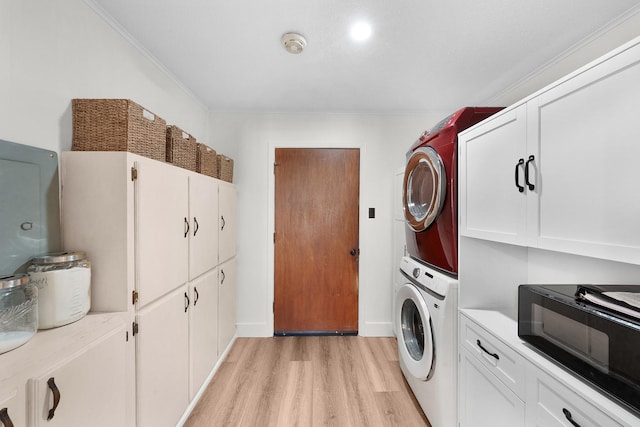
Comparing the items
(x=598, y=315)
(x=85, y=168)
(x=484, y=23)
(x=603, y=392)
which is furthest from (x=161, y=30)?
(x=603, y=392)

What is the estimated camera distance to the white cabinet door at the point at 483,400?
107 cm

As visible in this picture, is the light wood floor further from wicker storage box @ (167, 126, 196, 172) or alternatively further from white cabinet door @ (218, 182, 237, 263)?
wicker storage box @ (167, 126, 196, 172)

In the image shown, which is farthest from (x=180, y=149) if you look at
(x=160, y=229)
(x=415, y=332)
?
(x=415, y=332)

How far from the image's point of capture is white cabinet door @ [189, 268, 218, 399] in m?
1.70

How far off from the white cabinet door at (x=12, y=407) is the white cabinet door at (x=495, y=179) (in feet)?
5.73

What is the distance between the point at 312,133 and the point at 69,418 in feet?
8.44

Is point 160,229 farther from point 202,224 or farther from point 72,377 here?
point 72,377

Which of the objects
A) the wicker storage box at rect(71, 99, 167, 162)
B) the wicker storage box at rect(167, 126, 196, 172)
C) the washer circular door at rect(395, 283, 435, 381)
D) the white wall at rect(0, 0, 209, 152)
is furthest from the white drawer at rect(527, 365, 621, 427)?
the white wall at rect(0, 0, 209, 152)

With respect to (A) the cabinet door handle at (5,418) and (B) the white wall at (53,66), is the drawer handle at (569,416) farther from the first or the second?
(B) the white wall at (53,66)

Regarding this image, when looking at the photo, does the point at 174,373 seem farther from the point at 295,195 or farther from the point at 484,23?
the point at 484,23

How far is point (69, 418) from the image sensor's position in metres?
0.83

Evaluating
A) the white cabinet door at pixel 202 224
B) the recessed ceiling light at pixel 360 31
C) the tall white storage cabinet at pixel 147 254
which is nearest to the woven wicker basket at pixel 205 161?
the white cabinet door at pixel 202 224

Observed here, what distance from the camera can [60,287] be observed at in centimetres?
96

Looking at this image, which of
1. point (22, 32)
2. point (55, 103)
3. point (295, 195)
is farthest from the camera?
point (295, 195)
